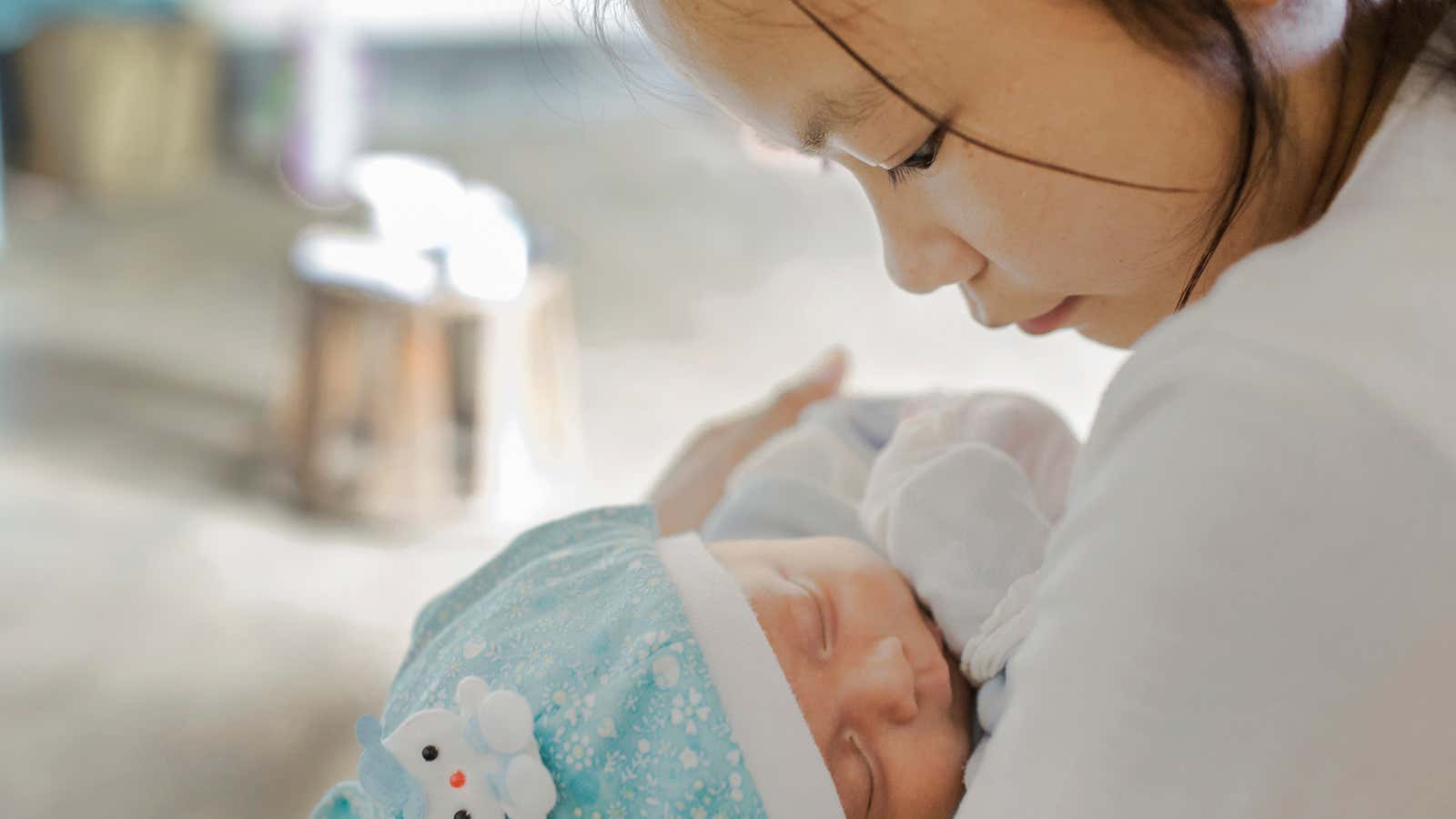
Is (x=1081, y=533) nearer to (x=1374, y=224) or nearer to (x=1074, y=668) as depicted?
(x=1074, y=668)

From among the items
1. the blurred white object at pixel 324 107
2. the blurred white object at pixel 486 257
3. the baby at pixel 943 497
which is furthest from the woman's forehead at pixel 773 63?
the blurred white object at pixel 324 107

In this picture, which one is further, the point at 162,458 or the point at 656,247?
the point at 656,247

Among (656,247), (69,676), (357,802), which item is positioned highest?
(357,802)

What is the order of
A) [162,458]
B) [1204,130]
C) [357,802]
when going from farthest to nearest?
[162,458], [357,802], [1204,130]

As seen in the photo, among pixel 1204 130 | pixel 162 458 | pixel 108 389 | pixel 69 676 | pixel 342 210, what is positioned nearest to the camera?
pixel 1204 130

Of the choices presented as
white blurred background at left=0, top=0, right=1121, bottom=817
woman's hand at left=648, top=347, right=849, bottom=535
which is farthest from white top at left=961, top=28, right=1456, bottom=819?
woman's hand at left=648, top=347, right=849, bottom=535

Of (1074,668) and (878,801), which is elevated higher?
(1074,668)

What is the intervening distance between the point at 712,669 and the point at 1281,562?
0.46 metres

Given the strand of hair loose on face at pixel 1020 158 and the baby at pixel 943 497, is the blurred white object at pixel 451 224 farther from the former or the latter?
the strand of hair loose on face at pixel 1020 158

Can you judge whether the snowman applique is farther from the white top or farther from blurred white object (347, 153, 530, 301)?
blurred white object (347, 153, 530, 301)

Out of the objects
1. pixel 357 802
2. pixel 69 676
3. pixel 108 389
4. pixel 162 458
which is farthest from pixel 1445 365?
pixel 108 389

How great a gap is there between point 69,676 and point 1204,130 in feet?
7.43

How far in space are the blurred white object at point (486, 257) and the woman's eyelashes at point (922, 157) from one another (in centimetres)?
214

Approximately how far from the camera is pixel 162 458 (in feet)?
10.4
